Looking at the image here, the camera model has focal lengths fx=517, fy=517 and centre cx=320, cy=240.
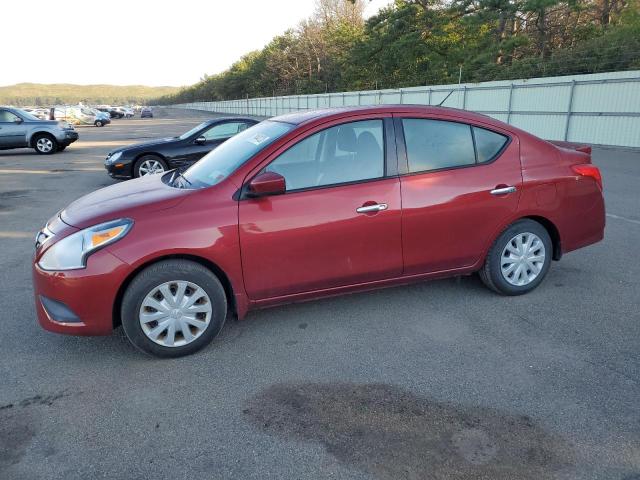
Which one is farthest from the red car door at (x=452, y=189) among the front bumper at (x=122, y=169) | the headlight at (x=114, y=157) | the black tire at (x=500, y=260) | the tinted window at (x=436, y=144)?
the headlight at (x=114, y=157)

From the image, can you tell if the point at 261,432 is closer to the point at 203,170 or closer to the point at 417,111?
the point at 203,170

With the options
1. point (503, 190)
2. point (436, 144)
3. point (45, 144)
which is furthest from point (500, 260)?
point (45, 144)

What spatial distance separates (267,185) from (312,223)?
43 centimetres

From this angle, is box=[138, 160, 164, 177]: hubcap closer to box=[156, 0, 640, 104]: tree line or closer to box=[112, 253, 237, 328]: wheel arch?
box=[112, 253, 237, 328]: wheel arch

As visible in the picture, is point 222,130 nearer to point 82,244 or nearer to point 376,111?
point 376,111

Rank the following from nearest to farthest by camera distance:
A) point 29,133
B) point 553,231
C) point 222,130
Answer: point 553,231
point 222,130
point 29,133

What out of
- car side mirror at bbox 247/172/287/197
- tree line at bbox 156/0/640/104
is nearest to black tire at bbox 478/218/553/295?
car side mirror at bbox 247/172/287/197

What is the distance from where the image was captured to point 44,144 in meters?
17.9

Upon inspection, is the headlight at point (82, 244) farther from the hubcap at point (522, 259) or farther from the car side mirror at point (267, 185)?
the hubcap at point (522, 259)

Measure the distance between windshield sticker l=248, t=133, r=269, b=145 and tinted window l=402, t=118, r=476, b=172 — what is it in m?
1.11

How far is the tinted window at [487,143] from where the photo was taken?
14.0 ft

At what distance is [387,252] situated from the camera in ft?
12.9

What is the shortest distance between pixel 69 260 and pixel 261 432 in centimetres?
171

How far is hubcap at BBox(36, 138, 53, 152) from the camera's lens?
58.2 feet
